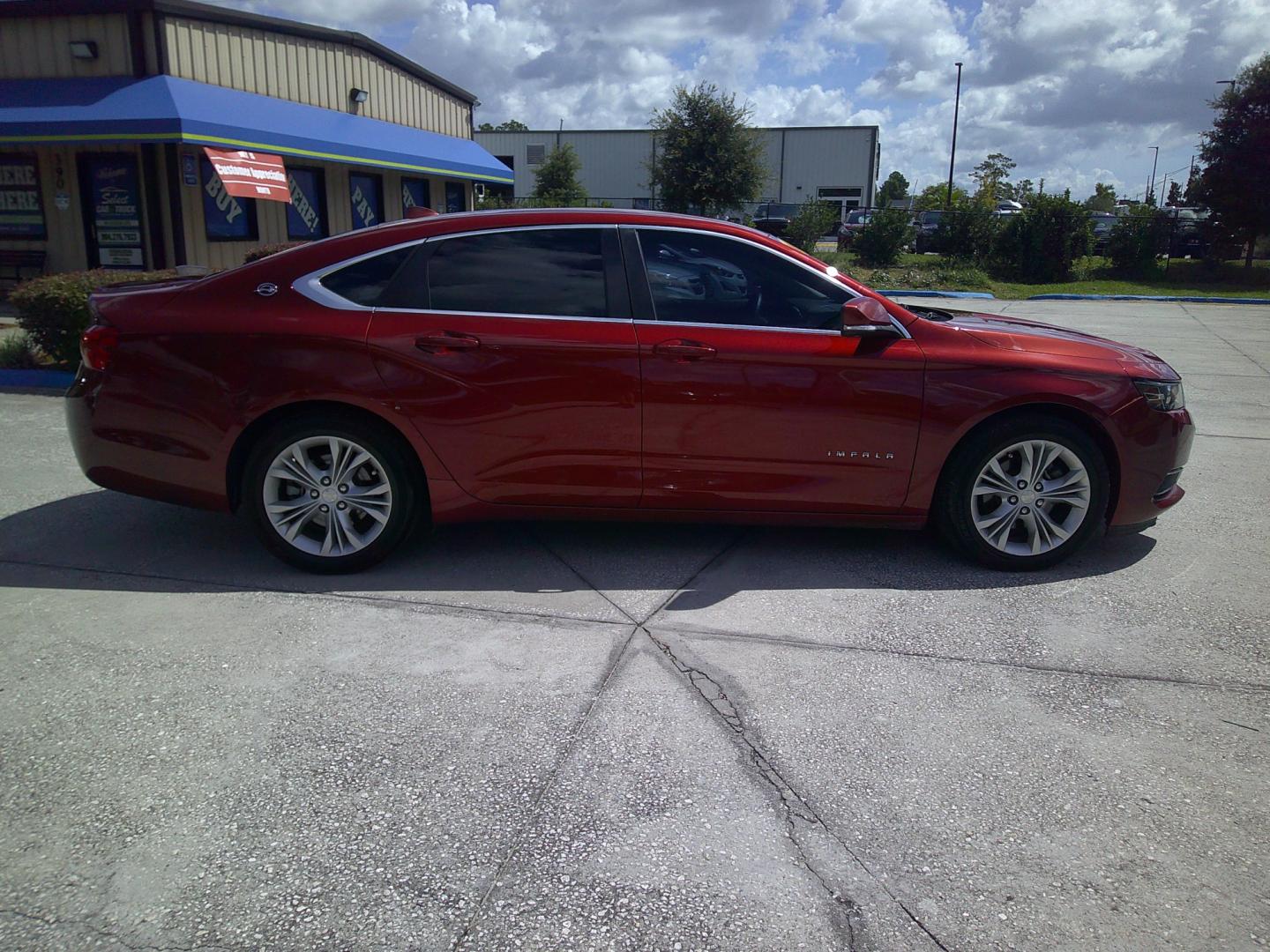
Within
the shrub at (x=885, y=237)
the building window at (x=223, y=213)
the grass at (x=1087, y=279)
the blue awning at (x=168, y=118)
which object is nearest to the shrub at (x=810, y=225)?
the grass at (x=1087, y=279)

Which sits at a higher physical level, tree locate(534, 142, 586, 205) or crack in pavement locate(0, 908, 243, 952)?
tree locate(534, 142, 586, 205)

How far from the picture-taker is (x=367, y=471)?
4.71 m

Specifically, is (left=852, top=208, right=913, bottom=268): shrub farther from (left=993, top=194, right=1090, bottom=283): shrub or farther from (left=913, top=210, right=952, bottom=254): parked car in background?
(left=993, top=194, right=1090, bottom=283): shrub

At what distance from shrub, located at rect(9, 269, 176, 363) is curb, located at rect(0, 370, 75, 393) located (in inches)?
7.7

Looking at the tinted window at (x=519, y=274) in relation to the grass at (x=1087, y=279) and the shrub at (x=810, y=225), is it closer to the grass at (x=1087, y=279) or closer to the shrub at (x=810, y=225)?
the grass at (x=1087, y=279)

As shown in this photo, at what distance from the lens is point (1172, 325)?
58.1ft

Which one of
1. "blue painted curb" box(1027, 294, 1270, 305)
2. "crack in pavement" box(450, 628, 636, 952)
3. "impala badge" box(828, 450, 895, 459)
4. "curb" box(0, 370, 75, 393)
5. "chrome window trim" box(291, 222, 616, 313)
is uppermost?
"chrome window trim" box(291, 222, 616, 313)

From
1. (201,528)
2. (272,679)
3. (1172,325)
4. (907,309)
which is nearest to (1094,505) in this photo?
(907,309)

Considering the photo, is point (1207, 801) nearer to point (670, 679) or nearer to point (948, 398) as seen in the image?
point (670, 679)

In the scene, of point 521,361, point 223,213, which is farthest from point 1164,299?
Result: point 521,361

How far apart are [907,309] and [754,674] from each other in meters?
2.27

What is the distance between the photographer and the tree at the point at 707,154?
2888 centimetres

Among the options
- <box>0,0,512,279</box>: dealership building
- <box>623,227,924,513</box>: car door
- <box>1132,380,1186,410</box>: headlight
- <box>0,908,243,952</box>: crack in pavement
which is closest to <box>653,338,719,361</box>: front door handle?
<box>623,227,924,513</box>: car door

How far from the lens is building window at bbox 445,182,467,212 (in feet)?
76.2
